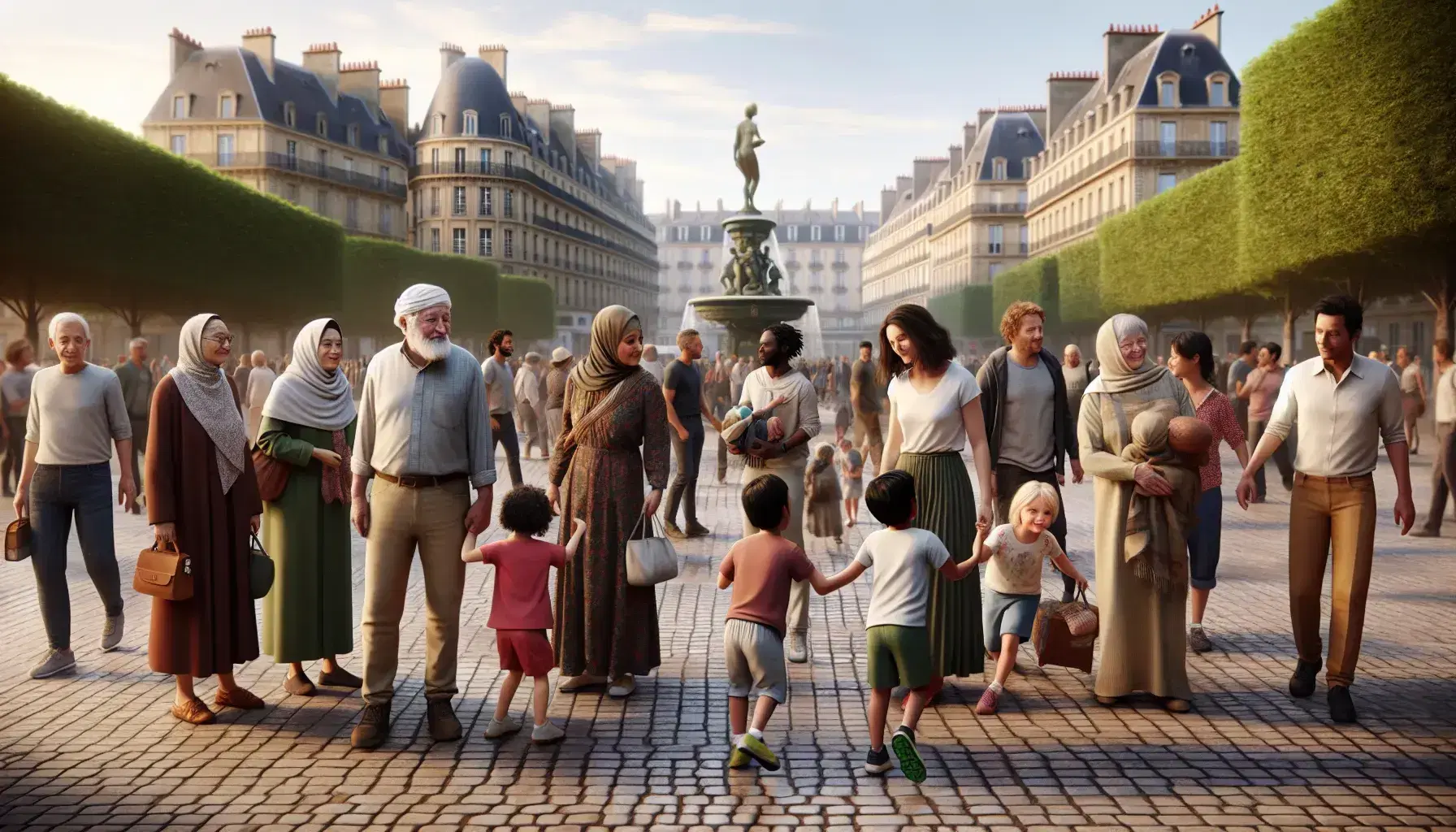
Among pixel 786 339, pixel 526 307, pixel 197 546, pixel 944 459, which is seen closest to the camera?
pixel 197 546

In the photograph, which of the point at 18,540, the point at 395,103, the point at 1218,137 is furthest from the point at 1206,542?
the point at 395,103

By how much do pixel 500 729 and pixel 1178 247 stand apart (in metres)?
33.9

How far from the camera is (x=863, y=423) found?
12227mm

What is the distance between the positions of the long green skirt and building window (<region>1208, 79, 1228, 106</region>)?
183 feet

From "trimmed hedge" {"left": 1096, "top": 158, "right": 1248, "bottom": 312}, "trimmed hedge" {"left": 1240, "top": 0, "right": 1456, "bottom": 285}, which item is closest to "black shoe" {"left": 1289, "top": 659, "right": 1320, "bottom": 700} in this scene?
"trimmed hedge" {"left": 1240, "top": 0, "right": 1456, "bottom": 285}

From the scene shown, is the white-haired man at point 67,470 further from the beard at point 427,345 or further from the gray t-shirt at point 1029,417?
the gray t-shirt at point 1029,417

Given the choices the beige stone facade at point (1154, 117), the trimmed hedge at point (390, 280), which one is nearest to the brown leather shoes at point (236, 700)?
the trimmed hedge at point (390, 280)

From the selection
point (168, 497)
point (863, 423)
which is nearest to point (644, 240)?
point (863, 423)

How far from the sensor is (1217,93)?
54.7m

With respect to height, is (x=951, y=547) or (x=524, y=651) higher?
(x=951, y=547)

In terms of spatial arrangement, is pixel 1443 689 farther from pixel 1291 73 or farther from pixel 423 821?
pixel 1291 73

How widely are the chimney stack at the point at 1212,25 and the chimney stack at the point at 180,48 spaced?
50114mm

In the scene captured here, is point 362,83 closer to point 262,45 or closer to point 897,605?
point 262,45

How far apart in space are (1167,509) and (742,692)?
210cm
